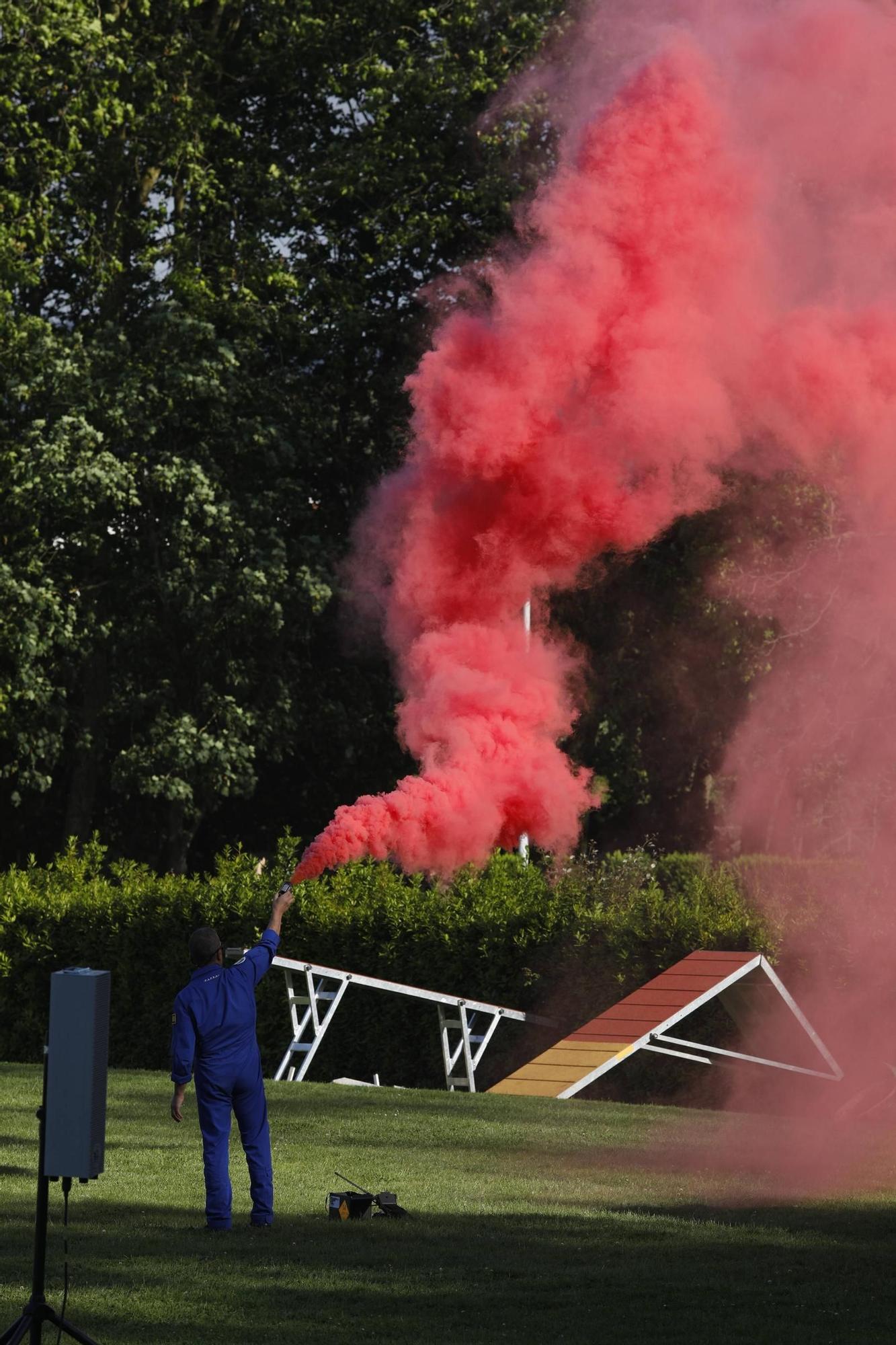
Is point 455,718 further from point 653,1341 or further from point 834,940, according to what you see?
point 653,1341

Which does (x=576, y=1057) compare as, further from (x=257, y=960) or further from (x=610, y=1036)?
(x=257, y=960)

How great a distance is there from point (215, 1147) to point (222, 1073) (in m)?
0.38

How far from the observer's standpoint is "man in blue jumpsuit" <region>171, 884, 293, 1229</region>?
9094mm

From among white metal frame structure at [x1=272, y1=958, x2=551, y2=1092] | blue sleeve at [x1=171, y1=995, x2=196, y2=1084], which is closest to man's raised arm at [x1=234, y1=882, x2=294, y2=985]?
blue sleeve at [x1=171, y1=995, x2=196, y2=1084]

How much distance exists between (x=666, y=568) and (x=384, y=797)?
10644 mm

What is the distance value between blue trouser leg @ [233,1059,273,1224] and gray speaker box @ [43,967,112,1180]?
2938 millimetres

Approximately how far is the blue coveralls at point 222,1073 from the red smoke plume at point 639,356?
5.76 meters

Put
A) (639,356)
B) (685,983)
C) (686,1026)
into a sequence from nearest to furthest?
(639,356) < (685,983) < (686,1026)

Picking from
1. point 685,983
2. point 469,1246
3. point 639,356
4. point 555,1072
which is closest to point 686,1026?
point 685,983

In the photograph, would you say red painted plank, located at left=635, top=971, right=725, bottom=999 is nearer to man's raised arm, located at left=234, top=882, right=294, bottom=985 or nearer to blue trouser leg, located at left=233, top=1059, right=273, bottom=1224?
man's raised arm, located at left=234, top=882, right=294, bottom=985

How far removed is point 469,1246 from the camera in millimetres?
8734

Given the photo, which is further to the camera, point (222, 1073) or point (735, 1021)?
point (735, 1021)

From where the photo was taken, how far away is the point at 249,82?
1084 inches

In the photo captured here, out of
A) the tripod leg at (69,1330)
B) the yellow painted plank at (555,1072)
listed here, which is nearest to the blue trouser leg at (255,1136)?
the tripod leg at (69,1330)
